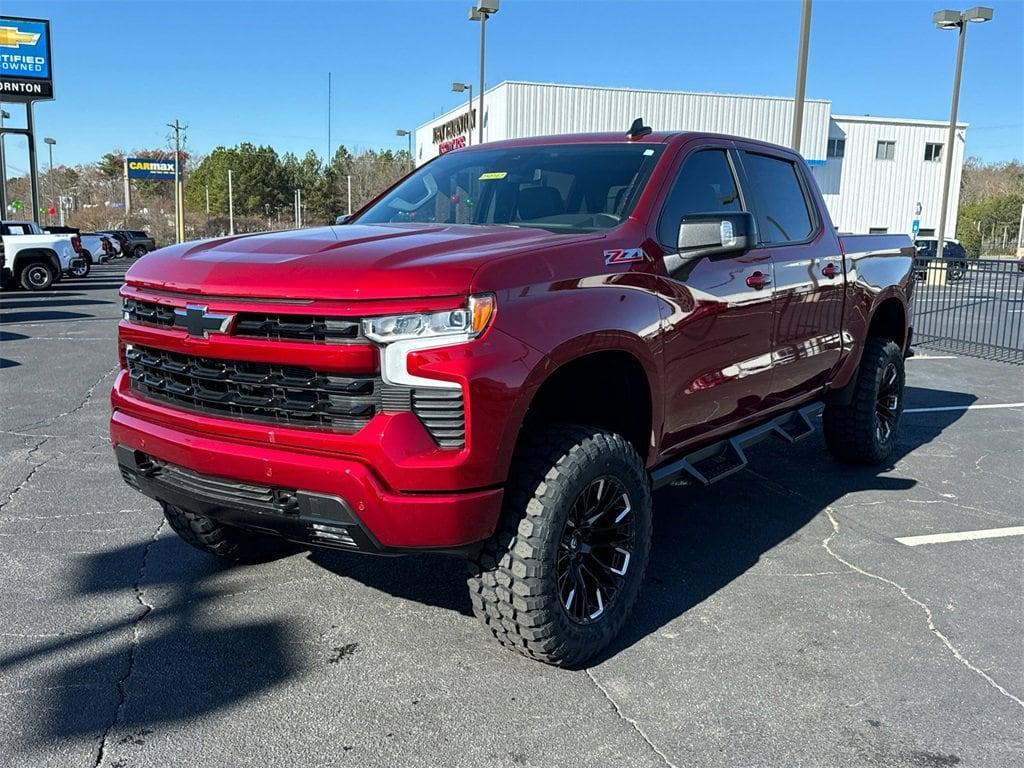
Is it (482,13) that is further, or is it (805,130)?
(805,130)

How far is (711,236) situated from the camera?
3.67m

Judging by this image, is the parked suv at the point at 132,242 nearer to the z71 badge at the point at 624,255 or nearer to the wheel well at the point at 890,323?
the wheel well at the point at 890,323

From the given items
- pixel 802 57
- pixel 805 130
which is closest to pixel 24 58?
pixel 802 57

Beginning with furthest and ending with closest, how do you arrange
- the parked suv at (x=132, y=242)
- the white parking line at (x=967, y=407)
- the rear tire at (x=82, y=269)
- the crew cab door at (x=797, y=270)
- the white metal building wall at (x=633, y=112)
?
the parked suv at (x=132, y=242) < the white metal building wall at (x=633, y=112) < the rear tire at (x=82, y=269) < the white parking line at (x=967, y=407) < the crew cab door at (x=797, y=270)

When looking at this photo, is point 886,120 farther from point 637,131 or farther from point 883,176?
point 637,131

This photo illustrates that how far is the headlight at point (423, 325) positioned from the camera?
2.80 metres

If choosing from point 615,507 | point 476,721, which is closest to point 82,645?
point 476,721

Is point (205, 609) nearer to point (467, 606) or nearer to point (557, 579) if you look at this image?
point (467, 606)

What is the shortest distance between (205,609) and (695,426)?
231 cm

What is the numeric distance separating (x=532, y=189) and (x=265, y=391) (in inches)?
70.5

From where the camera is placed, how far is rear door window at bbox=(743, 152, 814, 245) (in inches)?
187

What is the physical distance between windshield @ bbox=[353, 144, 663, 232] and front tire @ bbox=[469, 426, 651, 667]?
1046mm

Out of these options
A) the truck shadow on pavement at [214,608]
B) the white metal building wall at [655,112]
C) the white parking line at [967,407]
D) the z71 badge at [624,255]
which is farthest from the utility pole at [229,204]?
the z71 badge at [624,255]

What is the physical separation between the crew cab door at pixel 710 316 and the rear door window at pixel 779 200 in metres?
0.22
